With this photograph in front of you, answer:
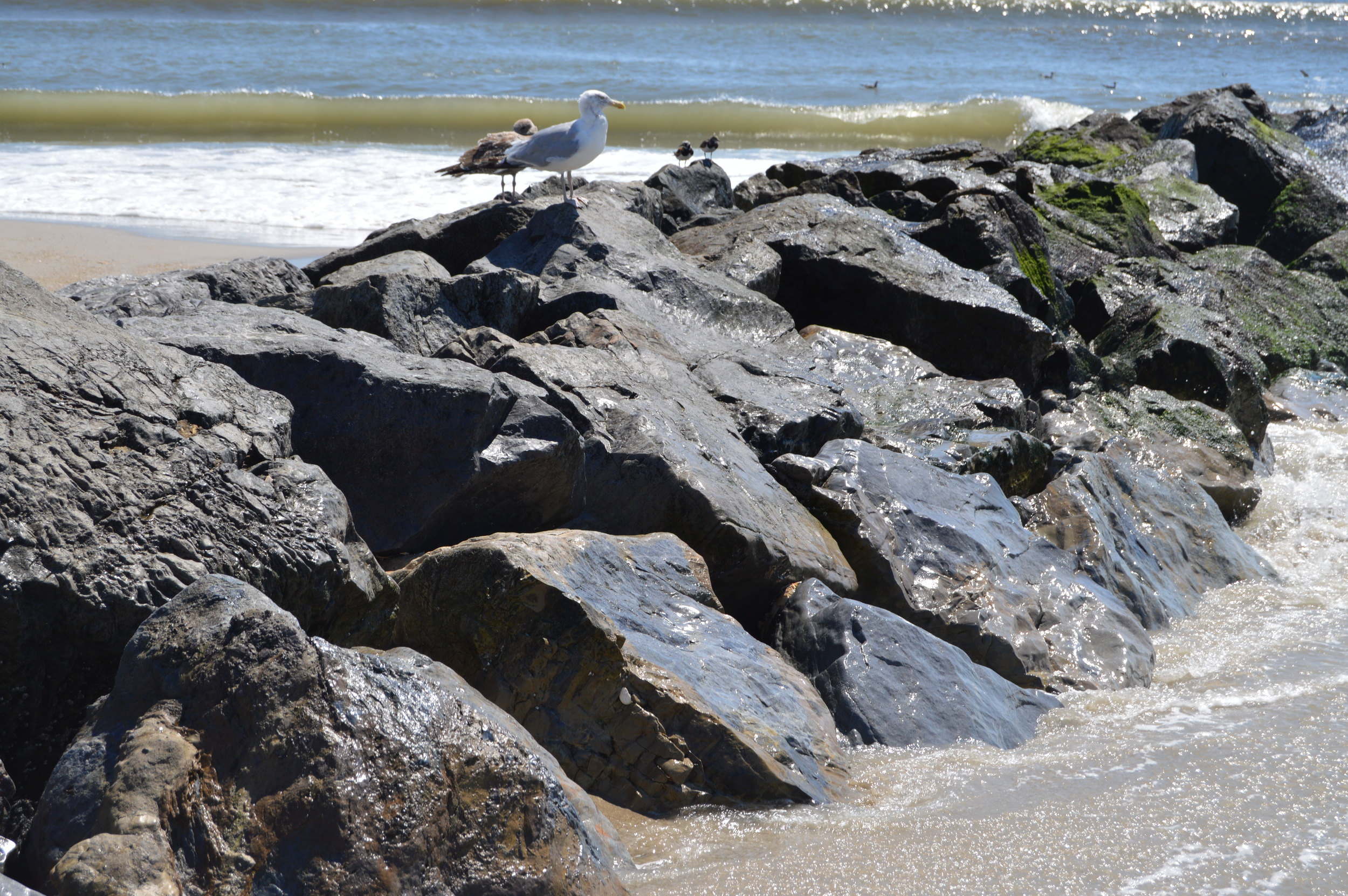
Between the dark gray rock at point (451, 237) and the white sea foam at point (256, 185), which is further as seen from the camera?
the white sea foam at point (256, 185)

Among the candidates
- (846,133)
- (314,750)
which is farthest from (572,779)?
(846,133)

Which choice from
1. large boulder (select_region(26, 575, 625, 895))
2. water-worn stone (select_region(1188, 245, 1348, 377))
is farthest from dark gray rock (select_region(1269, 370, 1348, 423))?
large boulder (select_region(26, 575, 625, 895))

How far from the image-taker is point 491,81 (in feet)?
72.4

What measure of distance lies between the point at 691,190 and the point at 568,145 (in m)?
1.58

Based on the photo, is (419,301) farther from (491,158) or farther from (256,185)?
(256,185)

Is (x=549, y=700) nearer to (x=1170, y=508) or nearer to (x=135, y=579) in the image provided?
(x=135, y=579)

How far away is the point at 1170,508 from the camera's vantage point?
569 cm

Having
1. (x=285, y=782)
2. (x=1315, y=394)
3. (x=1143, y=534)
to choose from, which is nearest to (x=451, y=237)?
(x=1143, y=534)

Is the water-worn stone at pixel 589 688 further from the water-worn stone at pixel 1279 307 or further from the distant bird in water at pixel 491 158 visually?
the water-worn stone at pixel 1279 307

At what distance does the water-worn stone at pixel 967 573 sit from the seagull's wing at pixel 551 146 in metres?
2.80

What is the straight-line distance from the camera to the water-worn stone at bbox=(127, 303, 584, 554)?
11.7ft

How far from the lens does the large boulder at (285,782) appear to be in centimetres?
213

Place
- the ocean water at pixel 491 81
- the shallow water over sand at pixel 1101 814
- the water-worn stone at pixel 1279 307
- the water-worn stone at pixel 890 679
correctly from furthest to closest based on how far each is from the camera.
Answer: the ocean water at pixel 491 81, the water-worn stone at pixel 1279 307, the water-worn stone at pixel 890 679, the shallow water over sand at pixel 1101 814

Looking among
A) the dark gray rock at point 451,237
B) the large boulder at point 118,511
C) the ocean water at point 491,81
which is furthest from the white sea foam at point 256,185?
the large boulder at point 118,511
